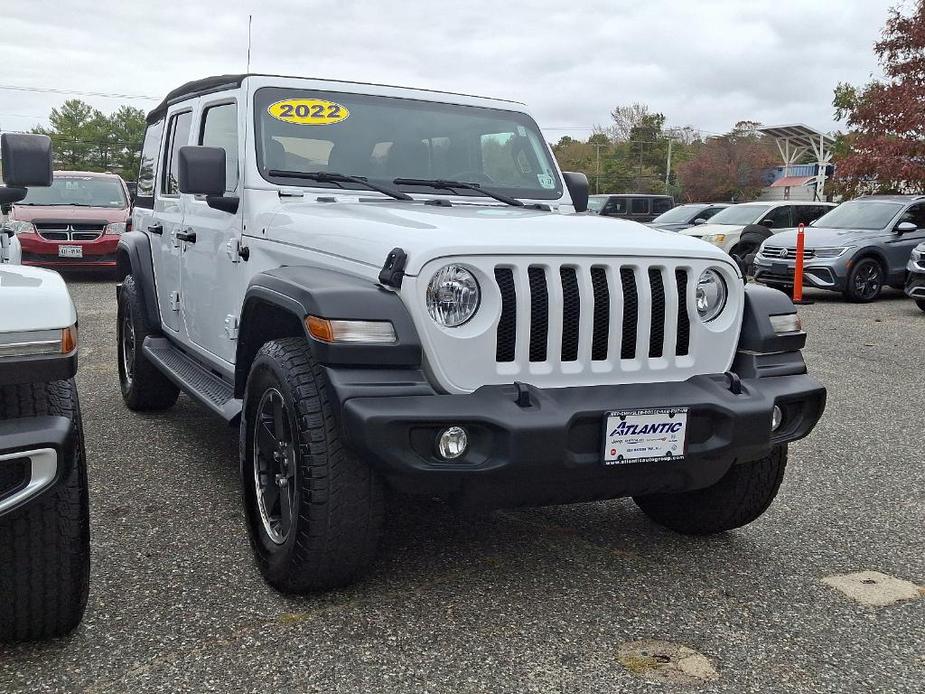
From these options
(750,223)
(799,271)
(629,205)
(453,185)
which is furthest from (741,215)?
(453,185)

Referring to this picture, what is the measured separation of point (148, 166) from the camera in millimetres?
5922

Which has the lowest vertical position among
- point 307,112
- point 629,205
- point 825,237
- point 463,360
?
point 463,360

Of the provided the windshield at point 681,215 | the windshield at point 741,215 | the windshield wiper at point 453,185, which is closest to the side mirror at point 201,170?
the windshield wiper at point 453,185

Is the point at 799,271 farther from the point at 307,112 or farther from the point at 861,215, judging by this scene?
the point at 307,112

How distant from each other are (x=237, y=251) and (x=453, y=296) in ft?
5.02

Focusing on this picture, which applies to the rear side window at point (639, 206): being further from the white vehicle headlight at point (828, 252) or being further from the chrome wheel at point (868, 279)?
the chrome wheel at point (868, 279)

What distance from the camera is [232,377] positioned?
13.5ft

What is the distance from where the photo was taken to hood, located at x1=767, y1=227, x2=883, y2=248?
13.6m

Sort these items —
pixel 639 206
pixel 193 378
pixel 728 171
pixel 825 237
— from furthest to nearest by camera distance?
pixel 728 171
pixel 639 206
pixel 825 237
pixel 193 378

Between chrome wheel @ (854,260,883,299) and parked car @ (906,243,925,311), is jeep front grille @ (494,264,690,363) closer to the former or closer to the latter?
parked car @ (906,243,925,311)

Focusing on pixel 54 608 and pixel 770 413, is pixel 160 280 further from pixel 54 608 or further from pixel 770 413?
pixel 770 413

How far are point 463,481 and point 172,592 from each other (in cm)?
117

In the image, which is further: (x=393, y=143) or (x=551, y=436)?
(x=393, y=143)

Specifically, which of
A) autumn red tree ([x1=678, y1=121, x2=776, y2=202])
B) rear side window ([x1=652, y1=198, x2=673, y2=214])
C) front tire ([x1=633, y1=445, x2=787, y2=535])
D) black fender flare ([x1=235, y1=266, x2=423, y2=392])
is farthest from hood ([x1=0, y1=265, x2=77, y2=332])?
autumn red tree ([x1=678, y1=121, x2=776, y2=202])
